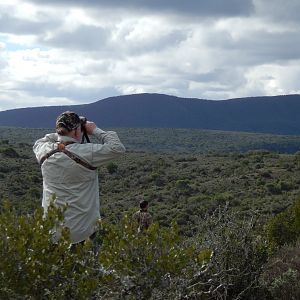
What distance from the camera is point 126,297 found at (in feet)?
10.3

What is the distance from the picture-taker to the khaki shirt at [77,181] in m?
3.91

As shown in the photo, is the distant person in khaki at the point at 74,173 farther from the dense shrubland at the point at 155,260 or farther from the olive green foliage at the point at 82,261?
the olive green foliage at the point at 82,261

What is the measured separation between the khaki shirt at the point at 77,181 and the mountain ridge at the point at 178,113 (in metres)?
153

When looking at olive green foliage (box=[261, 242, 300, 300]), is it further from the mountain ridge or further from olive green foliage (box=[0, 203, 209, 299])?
the mountain ridge

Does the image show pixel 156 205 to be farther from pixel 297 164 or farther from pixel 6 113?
pixel 6 113

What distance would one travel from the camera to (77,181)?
396 centimetres

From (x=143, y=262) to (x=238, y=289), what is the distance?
6.28ft

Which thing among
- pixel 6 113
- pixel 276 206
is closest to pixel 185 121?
pixel 6 113

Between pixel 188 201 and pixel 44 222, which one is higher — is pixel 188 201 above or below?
below

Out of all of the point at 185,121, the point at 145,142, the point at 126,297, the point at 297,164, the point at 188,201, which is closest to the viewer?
the point at 126,297

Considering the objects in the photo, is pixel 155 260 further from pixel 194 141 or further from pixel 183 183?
pixel 194 141

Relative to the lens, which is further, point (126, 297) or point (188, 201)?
point (188, 201)

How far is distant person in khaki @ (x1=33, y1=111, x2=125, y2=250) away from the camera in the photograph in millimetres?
3910

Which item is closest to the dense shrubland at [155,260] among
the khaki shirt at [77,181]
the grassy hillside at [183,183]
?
Result: the khaki shirt at [77,181]
